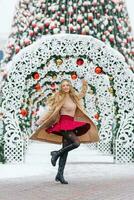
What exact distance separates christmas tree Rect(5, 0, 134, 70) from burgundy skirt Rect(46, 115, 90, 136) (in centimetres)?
455

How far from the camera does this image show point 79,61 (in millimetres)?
12750

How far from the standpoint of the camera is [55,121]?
9141mm

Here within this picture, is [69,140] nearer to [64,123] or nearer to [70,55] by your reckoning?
[64,123]

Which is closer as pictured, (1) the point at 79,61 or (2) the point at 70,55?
(2) the point at 70,55

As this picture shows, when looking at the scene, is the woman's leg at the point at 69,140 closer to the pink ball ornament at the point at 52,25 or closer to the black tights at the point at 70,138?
the black tights at the point at 70,138

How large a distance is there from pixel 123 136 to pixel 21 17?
220 inches

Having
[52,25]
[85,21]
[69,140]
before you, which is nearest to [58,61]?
[52,25]

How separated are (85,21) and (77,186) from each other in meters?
6.02

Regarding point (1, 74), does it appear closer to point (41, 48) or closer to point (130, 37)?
point (41, 48)

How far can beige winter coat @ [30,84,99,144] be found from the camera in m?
9.13

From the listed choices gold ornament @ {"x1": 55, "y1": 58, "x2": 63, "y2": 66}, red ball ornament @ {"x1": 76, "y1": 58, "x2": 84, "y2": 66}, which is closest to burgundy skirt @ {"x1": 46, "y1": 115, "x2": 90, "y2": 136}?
gold ornament @ {"x1": 55, "y1": 58, "x2": 63, "y2": 66}

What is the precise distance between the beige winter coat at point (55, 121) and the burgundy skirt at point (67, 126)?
10 centimetres

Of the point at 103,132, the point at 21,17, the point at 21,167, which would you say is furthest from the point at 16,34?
the point at 21,167

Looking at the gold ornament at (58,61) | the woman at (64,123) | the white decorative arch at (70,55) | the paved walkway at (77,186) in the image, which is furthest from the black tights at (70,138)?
the gold ornament at (58,61)
